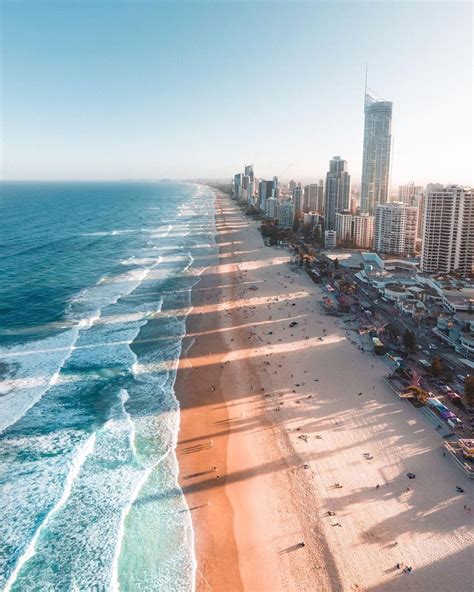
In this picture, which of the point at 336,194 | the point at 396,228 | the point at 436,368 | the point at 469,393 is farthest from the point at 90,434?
the point at 336,194

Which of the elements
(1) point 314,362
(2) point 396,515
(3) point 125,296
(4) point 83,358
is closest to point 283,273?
(3) point 125,296

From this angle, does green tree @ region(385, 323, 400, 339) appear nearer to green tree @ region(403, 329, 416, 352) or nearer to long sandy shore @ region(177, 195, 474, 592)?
green tree @ region(403, 329, 416, 352)

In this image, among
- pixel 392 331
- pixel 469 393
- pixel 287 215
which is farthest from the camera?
pixel 287 215

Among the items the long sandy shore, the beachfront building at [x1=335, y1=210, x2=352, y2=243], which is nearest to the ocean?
the long sandy shore

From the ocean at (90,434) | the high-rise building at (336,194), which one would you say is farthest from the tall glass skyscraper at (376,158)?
the ocean at (90,434)

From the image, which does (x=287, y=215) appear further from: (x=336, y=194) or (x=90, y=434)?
(x=90, y=434)

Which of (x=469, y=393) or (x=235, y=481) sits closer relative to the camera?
(x=235, y=481)

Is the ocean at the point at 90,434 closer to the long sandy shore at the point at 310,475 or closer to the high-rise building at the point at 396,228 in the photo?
the long sandy shore at the point at 310,475
